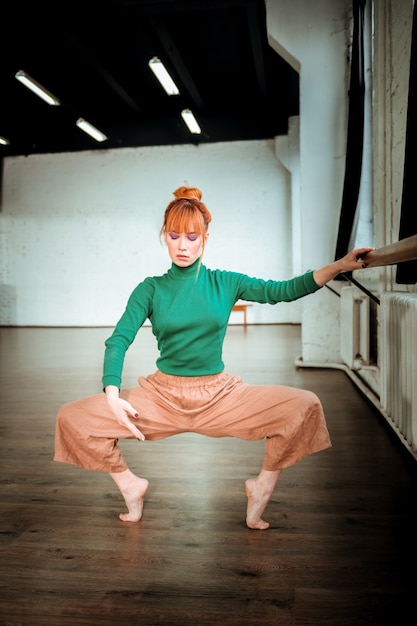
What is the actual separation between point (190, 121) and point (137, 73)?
1297 mm

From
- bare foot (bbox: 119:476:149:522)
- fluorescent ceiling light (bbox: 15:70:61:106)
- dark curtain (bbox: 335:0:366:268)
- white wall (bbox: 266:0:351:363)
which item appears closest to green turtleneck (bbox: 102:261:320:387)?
bare foot (bbox: 119:476:149:522)

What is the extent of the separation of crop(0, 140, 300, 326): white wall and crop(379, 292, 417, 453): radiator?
8.44 metres

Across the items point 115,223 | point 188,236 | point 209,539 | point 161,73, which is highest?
point 161,73

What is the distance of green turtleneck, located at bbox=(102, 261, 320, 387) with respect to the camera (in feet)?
5.15

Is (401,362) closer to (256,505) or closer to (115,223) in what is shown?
(256,505)

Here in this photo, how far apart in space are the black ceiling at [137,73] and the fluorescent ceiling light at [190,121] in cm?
37

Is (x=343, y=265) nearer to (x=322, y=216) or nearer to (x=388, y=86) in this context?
(x=388, y=86)

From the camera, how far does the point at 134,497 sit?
1674mm

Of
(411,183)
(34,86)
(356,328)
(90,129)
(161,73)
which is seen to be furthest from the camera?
(90,129)

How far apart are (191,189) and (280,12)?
393 cm

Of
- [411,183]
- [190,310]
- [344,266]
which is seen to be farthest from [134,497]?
[411,183]

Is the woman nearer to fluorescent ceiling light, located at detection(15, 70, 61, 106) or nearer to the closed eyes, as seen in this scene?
the closed eyes

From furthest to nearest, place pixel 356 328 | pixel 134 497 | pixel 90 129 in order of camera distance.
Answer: pixel 90 129 → pixel 356 328 → pixel 134 497

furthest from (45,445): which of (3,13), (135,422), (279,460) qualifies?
(3,13)
